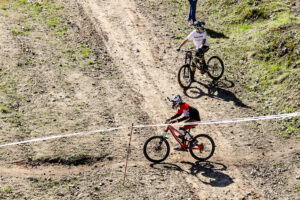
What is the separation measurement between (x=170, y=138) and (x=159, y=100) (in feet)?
9.10

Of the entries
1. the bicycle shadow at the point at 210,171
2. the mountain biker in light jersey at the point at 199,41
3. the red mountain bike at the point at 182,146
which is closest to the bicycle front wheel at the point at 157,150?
the red mountain bike at the point at 182,146

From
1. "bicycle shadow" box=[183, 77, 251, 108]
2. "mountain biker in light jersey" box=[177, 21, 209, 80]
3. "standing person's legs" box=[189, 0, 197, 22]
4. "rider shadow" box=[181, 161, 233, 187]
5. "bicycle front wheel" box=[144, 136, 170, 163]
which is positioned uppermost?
"standing person's legs" box=[189, 0, 197, 22]

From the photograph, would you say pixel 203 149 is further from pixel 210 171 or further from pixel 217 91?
pixel 217 91

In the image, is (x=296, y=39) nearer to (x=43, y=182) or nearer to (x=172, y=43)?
(x=172, y=43)

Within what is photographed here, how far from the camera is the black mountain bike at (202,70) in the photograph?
17.4 metres

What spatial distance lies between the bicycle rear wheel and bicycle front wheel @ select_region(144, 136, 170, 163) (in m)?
0.88

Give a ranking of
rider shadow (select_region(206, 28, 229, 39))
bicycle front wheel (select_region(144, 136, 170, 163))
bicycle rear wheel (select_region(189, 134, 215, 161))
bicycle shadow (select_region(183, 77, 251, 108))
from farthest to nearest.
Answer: rider shadow (select_region(206, 28, 229, 39)) → bicycle shadow (select_region(183, 77, 251, 108)) → bicycle rear wheel (select_region(189, 134, 215, 161)) → bicycle front wheel (select_region(144, 136, 170, 163))

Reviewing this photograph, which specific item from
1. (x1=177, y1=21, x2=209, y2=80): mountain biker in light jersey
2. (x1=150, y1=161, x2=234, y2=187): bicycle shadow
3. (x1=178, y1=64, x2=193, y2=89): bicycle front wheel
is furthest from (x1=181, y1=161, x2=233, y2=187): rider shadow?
(x1=177, y1=21, x2=209, y2=80): mountain biker in light jersey

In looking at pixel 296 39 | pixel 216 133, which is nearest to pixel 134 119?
pixel 216 133

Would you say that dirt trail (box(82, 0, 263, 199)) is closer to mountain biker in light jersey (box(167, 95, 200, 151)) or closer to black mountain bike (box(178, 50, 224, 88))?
black mountain bike (box(178, 50, 224, 88))

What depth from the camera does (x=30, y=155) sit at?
1308cm

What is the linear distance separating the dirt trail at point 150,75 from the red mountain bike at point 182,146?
33cm

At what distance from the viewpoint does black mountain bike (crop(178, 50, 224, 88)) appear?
1744cm

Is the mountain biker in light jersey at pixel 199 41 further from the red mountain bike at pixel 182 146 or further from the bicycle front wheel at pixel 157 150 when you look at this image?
the bicycle front wheel at pixel 157 150
